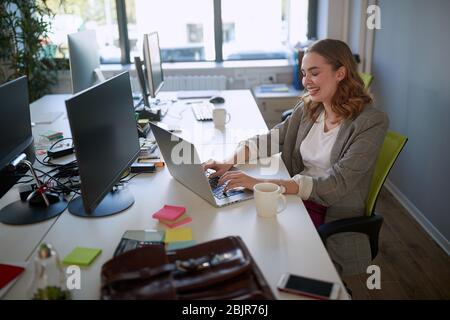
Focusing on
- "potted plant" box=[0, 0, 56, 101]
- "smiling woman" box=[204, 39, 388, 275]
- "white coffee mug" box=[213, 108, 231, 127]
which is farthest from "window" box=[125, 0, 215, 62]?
"smiling woman" box=[204, 39, 388, 275]

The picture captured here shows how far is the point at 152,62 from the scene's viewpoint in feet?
9.64

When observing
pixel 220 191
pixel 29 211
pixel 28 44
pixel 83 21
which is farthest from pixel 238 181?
pixel 83 21

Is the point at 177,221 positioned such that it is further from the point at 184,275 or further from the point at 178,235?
the point at 184,275

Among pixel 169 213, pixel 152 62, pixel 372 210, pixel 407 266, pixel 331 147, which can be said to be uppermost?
pixel 152 62

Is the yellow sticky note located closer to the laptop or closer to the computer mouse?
the laptop

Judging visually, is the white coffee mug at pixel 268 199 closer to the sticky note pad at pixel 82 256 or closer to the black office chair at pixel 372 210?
the black office chair at pixel 372 210

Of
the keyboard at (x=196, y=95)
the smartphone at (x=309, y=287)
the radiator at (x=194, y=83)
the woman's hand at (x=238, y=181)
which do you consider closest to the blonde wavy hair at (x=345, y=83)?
the woman's hand at (x=238, y=181)

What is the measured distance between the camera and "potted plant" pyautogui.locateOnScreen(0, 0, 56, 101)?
13.5ft

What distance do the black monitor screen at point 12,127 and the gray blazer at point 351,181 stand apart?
1090 millimetres

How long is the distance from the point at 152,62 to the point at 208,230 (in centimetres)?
173

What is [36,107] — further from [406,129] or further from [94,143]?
[406,129]

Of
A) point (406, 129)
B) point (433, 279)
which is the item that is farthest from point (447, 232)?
point (406, 129)

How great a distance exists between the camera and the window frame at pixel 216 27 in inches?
183

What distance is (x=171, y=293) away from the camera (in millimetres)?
1086
